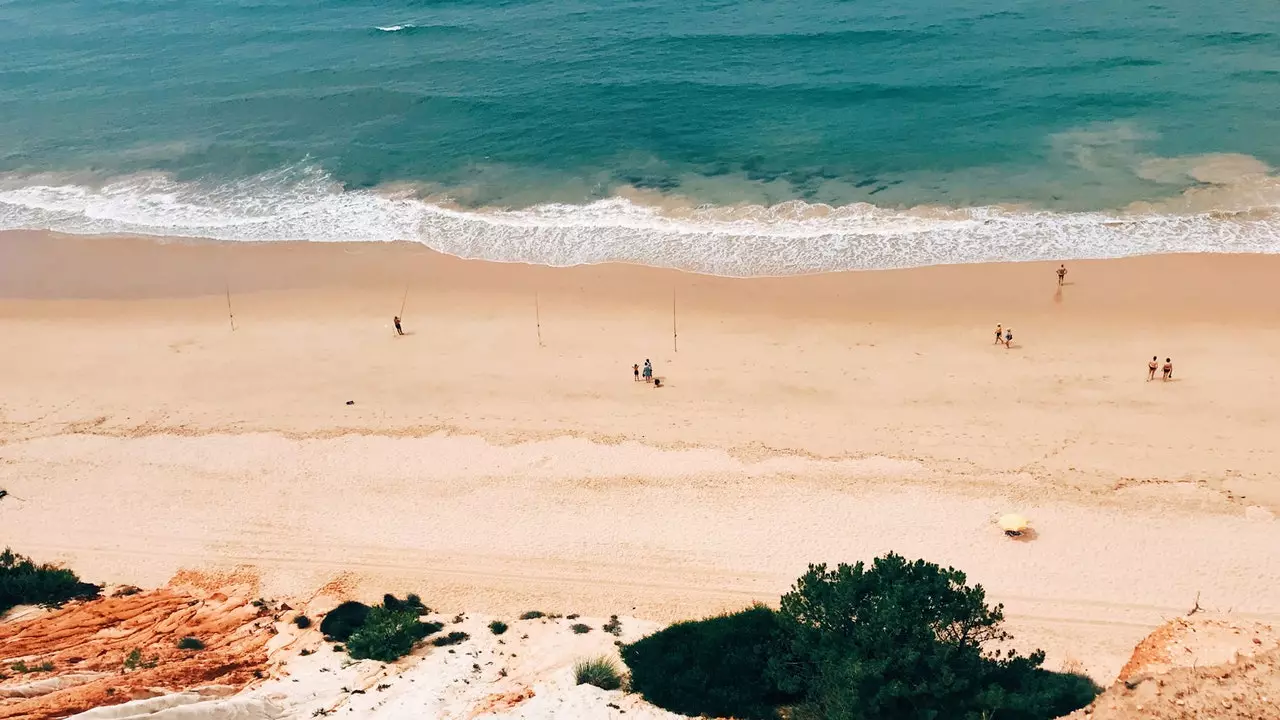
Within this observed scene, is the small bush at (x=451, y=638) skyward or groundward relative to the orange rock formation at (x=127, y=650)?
groundward

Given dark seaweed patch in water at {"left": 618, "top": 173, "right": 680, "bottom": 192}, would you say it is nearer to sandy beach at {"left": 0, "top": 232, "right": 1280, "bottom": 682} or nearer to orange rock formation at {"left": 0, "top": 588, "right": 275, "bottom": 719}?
sandy beach at {"left": 0, "top": 232, "right": 1280, "bottom": 682}

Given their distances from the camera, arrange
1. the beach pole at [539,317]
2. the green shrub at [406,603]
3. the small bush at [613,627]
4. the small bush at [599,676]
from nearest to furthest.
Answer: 1. the small bush at [599,676]
2. the small bush at [613,627]
3. the green shrub at [406,603]
4. the beach pole at [539,317]

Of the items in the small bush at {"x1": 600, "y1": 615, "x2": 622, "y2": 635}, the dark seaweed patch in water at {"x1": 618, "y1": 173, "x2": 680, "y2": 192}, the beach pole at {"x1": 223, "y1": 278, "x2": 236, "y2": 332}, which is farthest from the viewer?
the dark seaweed patch in water at {"x1": 618, "y1": 173, "x2": 680, "y2": 192}

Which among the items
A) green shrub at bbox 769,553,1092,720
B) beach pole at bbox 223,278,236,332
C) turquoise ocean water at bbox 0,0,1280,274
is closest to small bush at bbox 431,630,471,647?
green shrub at bbox 769,553,1092,720

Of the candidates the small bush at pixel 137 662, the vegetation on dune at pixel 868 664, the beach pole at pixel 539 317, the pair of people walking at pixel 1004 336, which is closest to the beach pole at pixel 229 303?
the beach pole at pixel 539 317

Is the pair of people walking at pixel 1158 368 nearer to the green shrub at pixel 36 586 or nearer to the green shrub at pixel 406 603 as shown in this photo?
the green shrub at pixel 406 603

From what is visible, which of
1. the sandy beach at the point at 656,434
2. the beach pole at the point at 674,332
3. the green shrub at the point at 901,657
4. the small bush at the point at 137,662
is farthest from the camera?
the beach pole at the point at 674,332

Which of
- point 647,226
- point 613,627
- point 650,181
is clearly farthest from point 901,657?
point 650,181
